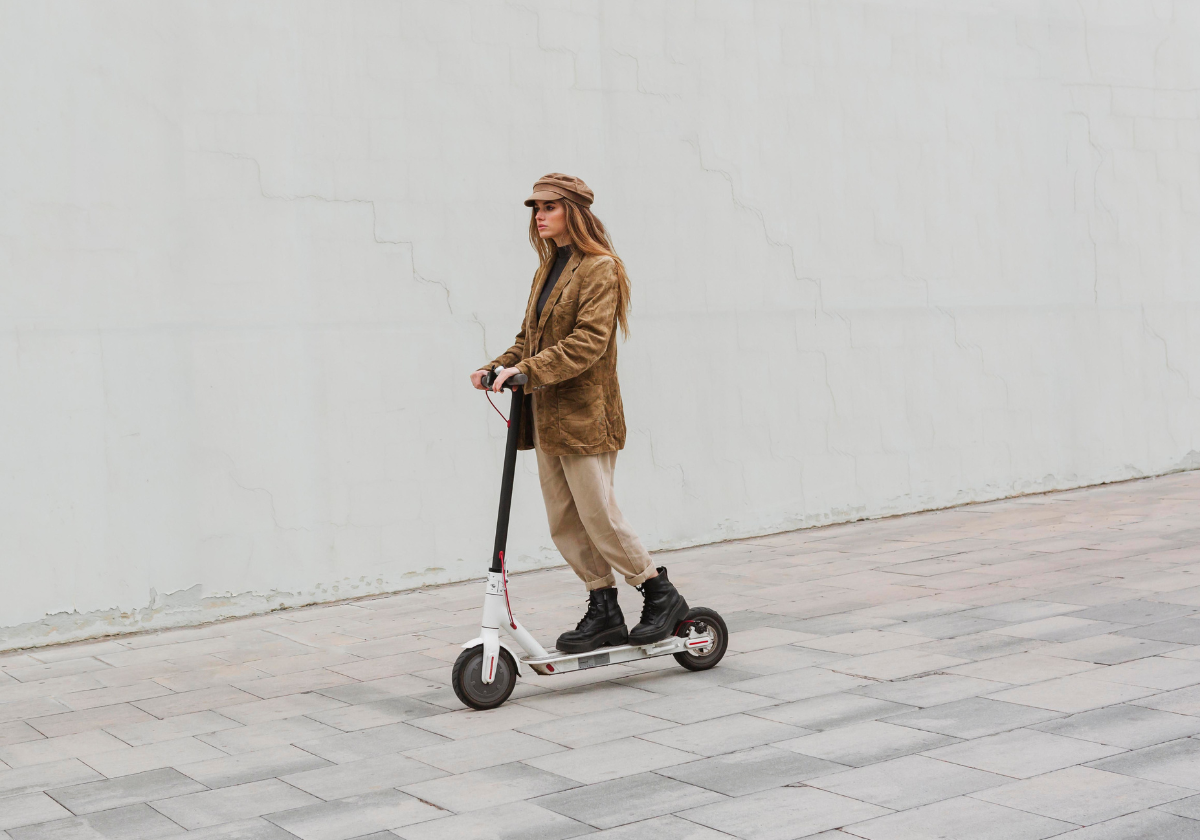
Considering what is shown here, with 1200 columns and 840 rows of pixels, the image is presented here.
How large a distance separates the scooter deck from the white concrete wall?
8.19ft

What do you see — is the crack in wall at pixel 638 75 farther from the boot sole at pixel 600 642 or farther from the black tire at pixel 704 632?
the boot sole at pixel 600 642

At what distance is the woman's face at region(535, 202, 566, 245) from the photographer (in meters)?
4.66

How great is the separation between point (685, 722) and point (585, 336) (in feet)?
4.38

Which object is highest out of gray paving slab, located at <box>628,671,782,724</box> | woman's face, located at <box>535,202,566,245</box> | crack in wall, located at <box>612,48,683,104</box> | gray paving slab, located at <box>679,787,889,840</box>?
crack in wall, located at <box>612,48,683,104</box>

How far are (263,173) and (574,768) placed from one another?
12.9 ft

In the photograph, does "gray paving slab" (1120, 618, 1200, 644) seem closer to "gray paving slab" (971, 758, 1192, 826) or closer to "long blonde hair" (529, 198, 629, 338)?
"gray paving slab" (971, 758, 1192, 826)

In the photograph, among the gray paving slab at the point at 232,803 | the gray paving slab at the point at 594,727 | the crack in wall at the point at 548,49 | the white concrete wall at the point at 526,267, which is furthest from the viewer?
the crack in wall at the point at 548,49

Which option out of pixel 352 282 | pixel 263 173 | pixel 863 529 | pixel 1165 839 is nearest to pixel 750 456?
pixel 863 529

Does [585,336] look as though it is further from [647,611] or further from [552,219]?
[647,611]

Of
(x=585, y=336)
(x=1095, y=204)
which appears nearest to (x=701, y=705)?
(x=585, y=336)

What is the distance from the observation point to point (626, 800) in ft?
11.2

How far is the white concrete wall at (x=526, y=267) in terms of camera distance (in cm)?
612

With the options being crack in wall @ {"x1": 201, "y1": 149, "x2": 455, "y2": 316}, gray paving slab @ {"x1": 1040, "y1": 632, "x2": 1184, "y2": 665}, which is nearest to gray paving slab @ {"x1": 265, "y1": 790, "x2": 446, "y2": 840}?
gray paving slab @ {"x1": 1040, "y1": 632, "x2": 1184, "y2": 665}

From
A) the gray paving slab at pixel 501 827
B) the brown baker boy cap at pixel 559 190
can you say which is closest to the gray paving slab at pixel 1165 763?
the gray paving slab at pixel 501 827
